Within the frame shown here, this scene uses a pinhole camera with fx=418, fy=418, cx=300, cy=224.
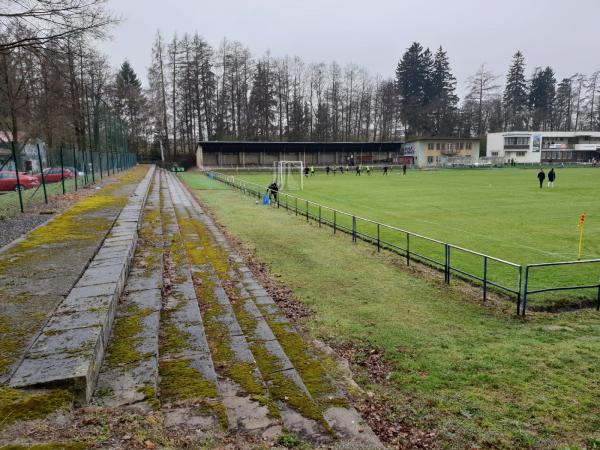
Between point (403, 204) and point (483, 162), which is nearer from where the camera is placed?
point (403, 204)

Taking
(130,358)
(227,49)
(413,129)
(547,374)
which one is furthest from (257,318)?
(413,129)

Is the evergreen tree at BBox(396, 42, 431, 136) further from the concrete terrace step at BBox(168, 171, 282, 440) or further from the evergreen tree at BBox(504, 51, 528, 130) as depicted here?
the concrete terrace step at BBox(168, 171, 282, 440)

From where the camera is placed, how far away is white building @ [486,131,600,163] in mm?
85375

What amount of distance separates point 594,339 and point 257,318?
5854mm

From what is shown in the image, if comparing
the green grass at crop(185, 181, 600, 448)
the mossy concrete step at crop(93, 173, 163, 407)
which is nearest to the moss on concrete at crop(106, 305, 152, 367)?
the mossy concrete step at crop(93, 173, 163, 407)

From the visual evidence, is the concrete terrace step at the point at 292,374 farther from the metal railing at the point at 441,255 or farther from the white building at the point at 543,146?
the white building at the point at 543,146

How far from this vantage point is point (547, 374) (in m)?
5.82

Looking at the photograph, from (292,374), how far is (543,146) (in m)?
99.6

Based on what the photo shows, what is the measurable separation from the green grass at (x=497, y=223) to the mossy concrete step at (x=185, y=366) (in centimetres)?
726

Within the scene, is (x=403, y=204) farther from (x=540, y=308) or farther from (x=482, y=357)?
(x=482, y=357)

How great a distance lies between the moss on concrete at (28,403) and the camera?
344 centimetres

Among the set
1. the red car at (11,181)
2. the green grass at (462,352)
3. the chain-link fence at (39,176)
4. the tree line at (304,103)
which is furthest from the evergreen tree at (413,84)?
the green grass at (462,352)

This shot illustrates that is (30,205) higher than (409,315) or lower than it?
higher

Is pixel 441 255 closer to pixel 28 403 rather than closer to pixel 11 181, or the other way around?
pixel 28 403
